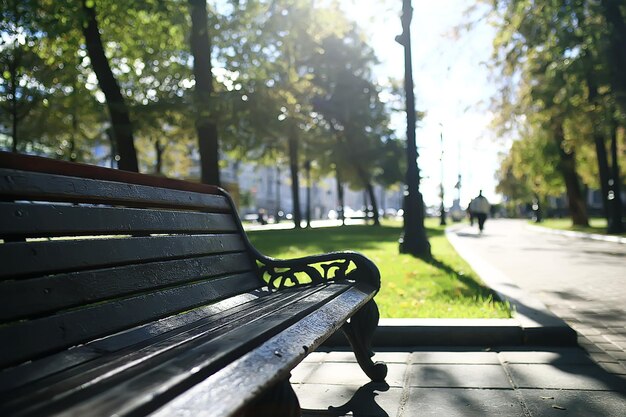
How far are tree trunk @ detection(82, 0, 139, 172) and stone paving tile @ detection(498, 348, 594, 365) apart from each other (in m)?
10.5

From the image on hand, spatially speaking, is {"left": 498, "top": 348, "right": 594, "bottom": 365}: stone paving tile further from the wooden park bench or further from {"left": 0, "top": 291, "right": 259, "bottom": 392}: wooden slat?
{"left": 0, "top": 291, "right": 259, "bottom": 392}: wooden slat

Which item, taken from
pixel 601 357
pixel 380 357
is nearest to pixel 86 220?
pixel 380 357

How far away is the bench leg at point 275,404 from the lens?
173 centimetres

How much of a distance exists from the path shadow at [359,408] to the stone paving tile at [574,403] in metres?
0.78

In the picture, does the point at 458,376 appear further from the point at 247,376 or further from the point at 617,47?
the point at 617,47

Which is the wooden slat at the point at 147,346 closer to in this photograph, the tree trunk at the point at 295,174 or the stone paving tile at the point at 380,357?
the stone paving tile at the point at 380,357

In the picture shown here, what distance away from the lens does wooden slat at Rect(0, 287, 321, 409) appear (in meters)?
1.50

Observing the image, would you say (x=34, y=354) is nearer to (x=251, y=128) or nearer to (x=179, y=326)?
(x=179, y=326)

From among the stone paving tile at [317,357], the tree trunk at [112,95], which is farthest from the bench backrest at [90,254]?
the tree trunk at [112,95]

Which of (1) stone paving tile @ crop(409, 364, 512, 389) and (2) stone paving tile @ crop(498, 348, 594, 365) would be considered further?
(2) stone paving tile @ crop(498, 348, 594, 365)

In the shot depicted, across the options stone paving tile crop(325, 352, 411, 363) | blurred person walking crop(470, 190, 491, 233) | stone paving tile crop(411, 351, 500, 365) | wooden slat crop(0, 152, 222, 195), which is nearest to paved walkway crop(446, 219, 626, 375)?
stone paving tile crop(411, 351, 500, 365)

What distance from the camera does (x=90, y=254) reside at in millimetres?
2225

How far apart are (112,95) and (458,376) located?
38.7 ft

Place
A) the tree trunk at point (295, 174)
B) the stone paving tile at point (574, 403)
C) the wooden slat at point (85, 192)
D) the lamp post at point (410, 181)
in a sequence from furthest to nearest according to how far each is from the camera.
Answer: the tree trunk at point (295, 174)
the lamp post at point (410, 181)
the stone paving tile at point (574, 403)
the wooden slat at point (85, 192)
